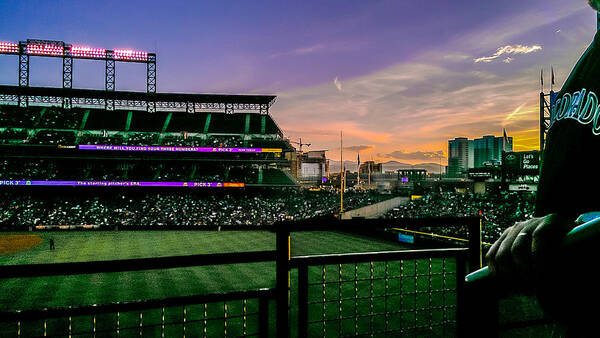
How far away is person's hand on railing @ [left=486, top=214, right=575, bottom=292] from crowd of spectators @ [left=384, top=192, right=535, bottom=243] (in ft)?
63.7

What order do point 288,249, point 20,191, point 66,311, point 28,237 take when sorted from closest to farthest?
point 66,311, point 288,249, point 28,237, point 20,191

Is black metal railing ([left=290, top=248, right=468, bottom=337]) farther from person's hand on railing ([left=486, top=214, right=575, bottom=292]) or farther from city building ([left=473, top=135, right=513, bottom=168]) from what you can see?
city building ([left=473, top=135, right=513, bottom=168])

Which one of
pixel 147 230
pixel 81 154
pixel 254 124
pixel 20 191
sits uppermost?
pixel 254 124

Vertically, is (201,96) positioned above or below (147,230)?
above

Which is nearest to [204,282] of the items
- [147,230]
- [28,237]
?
[147,230]

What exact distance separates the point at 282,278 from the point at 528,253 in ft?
4.51

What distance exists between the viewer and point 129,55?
45188 mm

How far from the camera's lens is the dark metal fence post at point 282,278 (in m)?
2.01

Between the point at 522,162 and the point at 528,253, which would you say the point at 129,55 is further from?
the point at 528,253

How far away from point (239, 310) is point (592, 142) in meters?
11.7

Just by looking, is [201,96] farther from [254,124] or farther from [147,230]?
[147,230]

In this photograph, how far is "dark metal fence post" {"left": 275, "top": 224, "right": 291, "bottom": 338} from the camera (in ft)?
6.60

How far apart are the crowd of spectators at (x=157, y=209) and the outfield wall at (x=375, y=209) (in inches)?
71.3

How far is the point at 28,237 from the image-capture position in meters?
28.5
